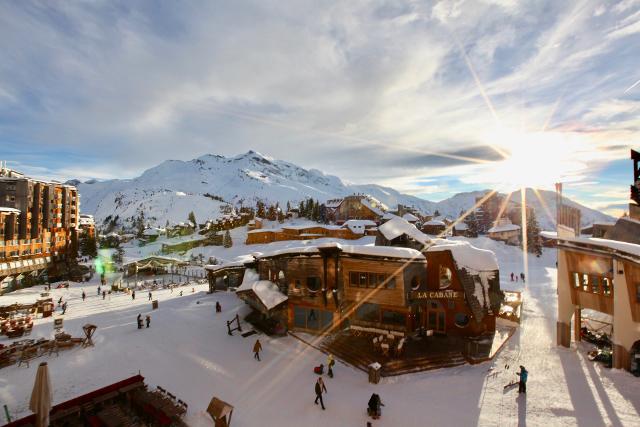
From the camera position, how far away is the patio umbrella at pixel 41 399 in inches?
386

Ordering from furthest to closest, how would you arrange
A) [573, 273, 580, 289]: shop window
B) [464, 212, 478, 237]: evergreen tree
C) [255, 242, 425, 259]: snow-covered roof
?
[464, 212, 478, 237]: evergreen tree, [255, 242, 425, 259]: snow-covered roof, [573, 273, 580, 289]: shop window

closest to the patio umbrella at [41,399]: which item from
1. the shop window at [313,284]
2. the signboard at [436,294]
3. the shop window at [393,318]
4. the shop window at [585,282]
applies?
the shop window at [313,284]

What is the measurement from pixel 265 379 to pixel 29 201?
251ft

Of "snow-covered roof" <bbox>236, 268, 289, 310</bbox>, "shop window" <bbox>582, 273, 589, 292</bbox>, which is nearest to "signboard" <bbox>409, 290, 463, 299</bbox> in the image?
"shop window" <bbox>582, 273, 589, 292</bbox>

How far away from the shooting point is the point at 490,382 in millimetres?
18047

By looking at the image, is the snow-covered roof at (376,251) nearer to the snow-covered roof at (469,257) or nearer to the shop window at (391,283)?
the shop window at (391,283)

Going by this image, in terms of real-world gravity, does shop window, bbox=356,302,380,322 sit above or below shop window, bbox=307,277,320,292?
below

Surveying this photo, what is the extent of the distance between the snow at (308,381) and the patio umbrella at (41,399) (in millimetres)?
6346

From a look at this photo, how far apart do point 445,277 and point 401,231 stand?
255 inches

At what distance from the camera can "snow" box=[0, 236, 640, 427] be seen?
15.1m

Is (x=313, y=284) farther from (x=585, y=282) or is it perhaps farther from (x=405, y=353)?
(x=585, y=282)

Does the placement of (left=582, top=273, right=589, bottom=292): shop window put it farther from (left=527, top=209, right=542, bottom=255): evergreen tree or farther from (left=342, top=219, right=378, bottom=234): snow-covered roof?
(left=527, top=209, right=542, bottom=255): evergreen tree

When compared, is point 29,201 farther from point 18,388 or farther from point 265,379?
point 265,379

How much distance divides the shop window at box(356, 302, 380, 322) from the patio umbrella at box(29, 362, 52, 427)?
1864 centimetres
